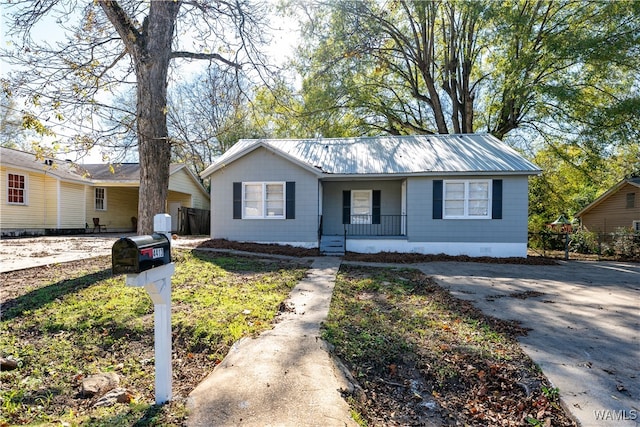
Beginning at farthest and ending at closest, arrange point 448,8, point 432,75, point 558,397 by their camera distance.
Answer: point 432,75 → point 448,8 → point 558,397

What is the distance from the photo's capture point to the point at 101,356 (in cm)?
357

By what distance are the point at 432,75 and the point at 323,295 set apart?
59.7 ft

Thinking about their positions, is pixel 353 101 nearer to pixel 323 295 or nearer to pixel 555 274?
pixel 555 274

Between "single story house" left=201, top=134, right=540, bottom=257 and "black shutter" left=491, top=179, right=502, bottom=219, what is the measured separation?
33 mm

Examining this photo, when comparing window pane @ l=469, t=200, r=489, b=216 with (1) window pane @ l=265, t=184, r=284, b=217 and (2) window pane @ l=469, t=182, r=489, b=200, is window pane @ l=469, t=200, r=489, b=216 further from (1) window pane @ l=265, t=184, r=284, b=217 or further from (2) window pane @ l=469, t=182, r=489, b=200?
(1) window pane @ l=265, t=184, r=284, b=217

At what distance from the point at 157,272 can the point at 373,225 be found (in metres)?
12.2

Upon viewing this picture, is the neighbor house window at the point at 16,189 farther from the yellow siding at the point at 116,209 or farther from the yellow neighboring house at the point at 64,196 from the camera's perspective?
the yellow siding at the point at 116,209

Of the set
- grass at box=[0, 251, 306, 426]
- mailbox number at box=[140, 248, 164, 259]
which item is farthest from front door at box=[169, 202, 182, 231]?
mailbox number at box=[140, 248, 164, 259]

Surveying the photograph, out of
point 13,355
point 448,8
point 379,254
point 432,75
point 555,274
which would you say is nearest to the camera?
point 13,355

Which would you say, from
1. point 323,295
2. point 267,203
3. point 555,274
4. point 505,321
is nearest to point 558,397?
point 505,321

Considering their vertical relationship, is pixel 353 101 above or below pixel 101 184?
above

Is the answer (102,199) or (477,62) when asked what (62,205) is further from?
(477,62)

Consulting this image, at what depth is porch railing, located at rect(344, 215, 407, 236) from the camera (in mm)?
14008

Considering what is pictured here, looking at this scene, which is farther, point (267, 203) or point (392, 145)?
point (392, 145)
